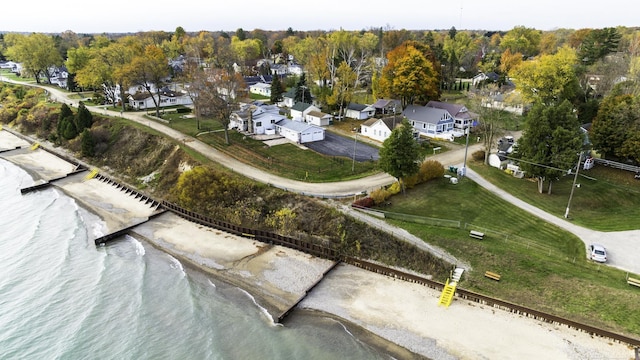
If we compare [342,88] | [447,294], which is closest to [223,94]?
[342,88]

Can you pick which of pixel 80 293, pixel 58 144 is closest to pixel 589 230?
pixel 80 293

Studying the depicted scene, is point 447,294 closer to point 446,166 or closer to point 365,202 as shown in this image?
point 365,202

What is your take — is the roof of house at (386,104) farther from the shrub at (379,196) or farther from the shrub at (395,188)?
the shrub at (379,196)

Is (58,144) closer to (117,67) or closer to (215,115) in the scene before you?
(117,67)

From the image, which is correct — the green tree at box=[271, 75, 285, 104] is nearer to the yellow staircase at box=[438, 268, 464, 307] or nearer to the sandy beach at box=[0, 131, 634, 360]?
the sandy beach at box=[0, 131, 634, 360]

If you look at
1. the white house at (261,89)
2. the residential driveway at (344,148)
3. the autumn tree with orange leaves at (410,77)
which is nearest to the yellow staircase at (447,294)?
the residential driveway at (344,148)

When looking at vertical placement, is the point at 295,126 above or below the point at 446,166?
above
